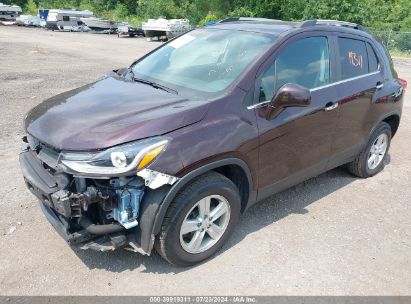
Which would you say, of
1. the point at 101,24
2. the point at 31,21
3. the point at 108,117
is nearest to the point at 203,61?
the point at 108,117

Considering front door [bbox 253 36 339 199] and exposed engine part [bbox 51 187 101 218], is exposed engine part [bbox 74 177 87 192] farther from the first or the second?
front door [bbox 253 36 339 199]

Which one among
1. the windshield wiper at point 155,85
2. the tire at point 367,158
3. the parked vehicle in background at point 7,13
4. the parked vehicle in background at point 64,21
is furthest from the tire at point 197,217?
the parked vehicle in background at point 7,13

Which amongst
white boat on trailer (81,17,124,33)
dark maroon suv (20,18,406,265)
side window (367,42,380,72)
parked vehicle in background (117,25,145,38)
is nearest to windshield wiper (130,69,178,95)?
dark maroon suv (20,18,406,265)

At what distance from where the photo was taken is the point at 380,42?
5.01 m

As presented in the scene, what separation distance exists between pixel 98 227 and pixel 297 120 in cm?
199

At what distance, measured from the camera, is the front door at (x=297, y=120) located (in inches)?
135

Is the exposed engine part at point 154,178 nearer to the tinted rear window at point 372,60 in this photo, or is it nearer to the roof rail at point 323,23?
the roof rail at point 323,23

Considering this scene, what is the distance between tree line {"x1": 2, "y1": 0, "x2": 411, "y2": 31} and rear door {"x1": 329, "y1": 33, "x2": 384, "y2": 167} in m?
27.2

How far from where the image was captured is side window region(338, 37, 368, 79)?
4225 mm

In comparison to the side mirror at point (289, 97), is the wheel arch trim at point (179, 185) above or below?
below

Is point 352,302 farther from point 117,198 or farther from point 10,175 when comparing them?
point 10,175

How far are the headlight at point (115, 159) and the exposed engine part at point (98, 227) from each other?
1.32 ft

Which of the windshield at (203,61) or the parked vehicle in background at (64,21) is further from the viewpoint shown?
the parked vehicle in background at (64,21)

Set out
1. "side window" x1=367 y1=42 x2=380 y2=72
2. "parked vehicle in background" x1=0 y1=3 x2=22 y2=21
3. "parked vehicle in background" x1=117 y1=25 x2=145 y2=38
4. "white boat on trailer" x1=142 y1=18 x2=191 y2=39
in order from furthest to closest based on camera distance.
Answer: "parked vehicle in background" x1=0 y1=3 x2=22 y2=21 → "parked vehicle in background" x1=117 y1=25 x2=145 y2=38 → "white boat on trailer" x1=142 y1=18 x2=191 y2=39 → "side window" x1=367 y1=42 x2=380 y2=72
